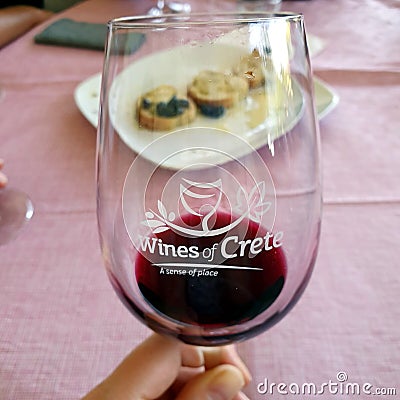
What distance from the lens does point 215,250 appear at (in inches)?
10.5

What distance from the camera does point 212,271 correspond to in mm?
272

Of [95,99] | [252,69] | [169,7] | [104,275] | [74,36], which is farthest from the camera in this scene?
[169,7]

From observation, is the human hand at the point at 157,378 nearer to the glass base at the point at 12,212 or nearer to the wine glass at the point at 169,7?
the glass base at the point at 12,212

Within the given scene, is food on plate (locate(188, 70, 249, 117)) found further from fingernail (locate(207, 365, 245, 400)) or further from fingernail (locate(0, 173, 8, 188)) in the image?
fingernail (locate(0, 173, 8, 188))

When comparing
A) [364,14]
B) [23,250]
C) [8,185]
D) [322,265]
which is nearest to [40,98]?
[8,185]

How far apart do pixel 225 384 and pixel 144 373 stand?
50 mm

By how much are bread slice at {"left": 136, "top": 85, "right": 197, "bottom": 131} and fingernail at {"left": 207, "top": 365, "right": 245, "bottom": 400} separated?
15 centimetres

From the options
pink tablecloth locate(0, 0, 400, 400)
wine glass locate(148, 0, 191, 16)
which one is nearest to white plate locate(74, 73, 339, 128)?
pink tablecloth locate(0, 0, 400, 400)

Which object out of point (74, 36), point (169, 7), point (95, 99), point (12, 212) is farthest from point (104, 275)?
point (169, 7)

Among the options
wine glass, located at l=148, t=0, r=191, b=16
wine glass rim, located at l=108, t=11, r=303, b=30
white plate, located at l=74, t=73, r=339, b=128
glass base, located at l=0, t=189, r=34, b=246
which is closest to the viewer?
wine glass rim, located at l=108, t=11, r=303, b=30

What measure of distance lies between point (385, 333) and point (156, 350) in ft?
0.67

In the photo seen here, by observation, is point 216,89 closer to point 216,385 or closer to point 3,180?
point 216,385

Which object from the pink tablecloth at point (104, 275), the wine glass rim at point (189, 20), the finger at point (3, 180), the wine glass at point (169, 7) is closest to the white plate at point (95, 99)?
the pink tablecloth at point (104, 275)

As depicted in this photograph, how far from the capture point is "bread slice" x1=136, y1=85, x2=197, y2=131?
25 centimetres
